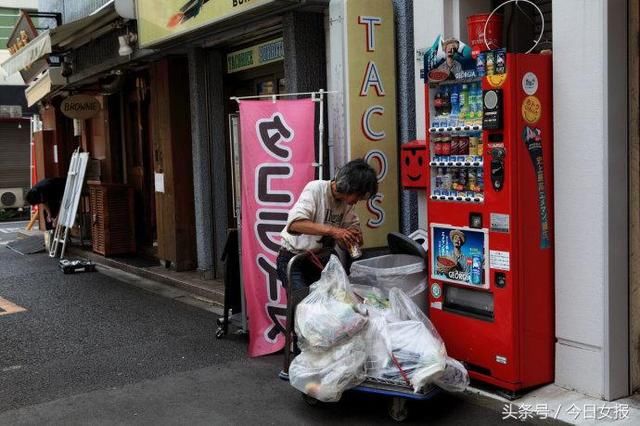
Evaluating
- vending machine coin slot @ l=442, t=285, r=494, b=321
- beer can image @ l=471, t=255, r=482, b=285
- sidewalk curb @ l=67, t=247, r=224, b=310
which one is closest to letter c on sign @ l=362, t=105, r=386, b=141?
vending machine coin slot @ l=442, t=285, r=494, b=321

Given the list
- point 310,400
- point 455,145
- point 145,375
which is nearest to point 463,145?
point 455,145

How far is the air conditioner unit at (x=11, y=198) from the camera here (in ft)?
78.8

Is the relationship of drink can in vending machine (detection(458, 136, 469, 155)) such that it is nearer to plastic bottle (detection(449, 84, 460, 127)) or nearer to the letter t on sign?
plastic bottle (detection(449, 84, 460, 127))

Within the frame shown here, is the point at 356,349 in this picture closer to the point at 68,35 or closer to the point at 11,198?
the point at 68,35

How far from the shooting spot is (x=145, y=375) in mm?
5863

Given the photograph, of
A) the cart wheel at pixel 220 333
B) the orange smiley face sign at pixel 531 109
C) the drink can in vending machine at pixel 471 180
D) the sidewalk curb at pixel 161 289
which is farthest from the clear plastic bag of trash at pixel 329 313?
the sidewalk curb at pixel 161 289

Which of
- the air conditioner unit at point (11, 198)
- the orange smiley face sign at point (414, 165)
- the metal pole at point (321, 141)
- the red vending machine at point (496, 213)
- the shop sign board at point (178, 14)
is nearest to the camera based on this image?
the red vending machine at point (496, 213)

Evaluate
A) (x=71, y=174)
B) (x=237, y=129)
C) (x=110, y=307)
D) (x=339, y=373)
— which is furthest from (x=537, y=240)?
(x=71, y=174)

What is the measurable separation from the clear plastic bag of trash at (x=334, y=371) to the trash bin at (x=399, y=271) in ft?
2.35

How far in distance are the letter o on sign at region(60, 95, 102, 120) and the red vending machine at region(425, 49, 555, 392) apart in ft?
31.2

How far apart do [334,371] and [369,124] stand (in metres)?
2.58

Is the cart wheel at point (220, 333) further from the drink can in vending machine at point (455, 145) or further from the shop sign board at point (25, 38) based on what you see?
the shop sign board at point (25, 38)

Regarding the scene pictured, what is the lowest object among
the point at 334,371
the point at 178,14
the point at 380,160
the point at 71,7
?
the point at 334,371

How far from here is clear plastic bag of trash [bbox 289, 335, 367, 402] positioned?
14.8 feet
